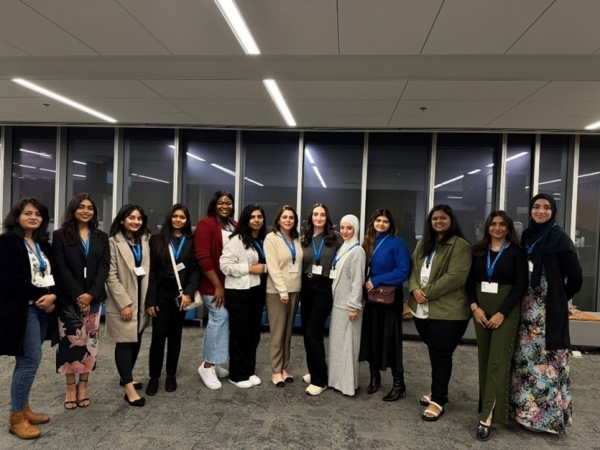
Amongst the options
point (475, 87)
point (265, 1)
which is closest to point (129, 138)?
point (265, 1)

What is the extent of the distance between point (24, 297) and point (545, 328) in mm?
3127

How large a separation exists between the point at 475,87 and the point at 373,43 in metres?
1.17

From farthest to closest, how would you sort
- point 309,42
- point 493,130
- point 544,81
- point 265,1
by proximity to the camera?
point 493,130 → point 544,81 → point 309,42 → point 265,1

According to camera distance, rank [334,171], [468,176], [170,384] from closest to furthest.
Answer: [170,384] → [468,176] → [334,171]

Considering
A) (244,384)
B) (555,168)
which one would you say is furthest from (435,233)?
(555,168)

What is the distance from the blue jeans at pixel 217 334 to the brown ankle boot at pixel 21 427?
1.16 m

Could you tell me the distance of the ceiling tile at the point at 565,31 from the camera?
217 centimetres

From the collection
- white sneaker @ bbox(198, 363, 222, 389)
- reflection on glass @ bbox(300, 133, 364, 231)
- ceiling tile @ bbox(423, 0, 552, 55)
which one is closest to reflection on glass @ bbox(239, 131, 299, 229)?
reflection on glass @ bbox(300, 133, 364, 231)

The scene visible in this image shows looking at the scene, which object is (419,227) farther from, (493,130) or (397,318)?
(397,318)

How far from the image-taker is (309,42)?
2.67 m

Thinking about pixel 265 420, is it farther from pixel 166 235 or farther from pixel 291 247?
pixel 166 235

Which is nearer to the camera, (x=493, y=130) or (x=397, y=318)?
(x=397, y=318)

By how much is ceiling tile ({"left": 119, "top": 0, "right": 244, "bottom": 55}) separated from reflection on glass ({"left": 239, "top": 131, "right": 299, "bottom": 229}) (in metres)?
2.64

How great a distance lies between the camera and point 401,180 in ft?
17.8
